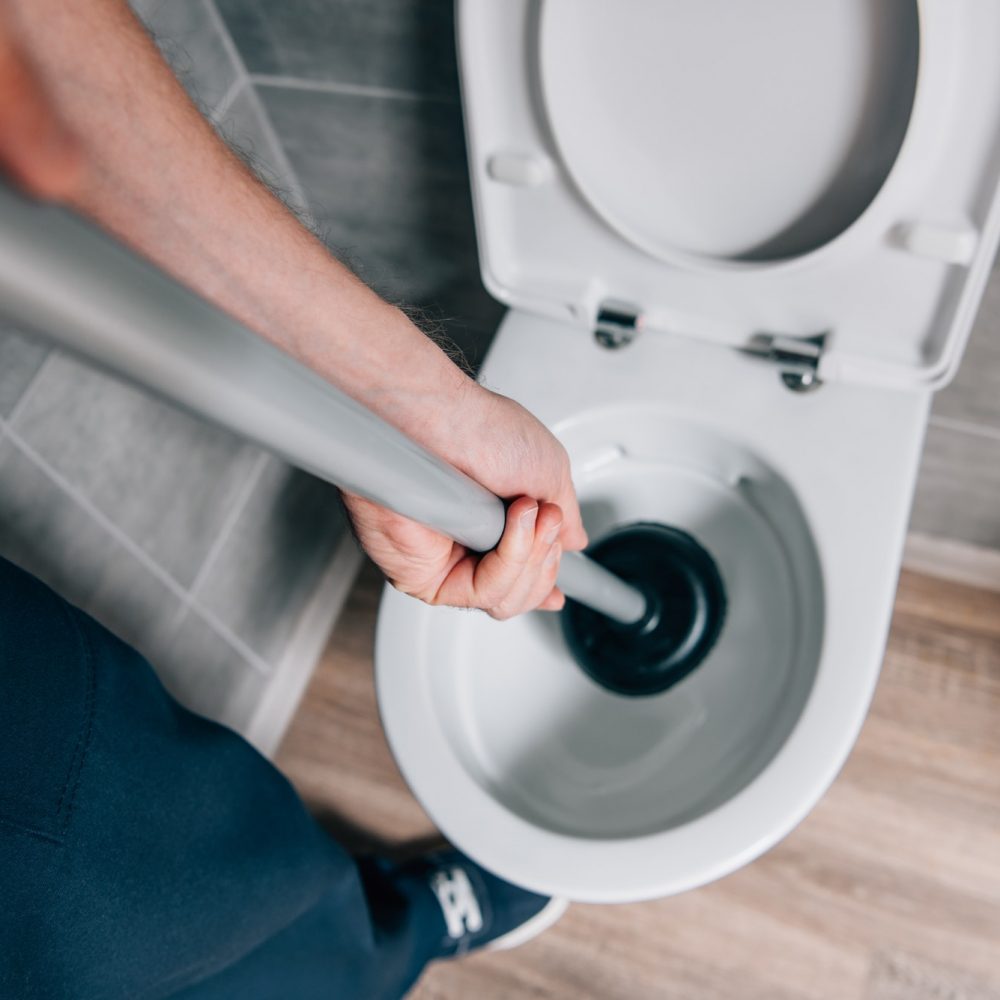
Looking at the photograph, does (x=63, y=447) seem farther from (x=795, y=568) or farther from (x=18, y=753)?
(x=795, y=568)

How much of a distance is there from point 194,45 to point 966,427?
0.76m

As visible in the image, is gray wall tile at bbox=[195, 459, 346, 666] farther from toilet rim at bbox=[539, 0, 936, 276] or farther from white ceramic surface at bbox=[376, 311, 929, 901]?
toilet rim at bbox=[539, 0, 936, 276]

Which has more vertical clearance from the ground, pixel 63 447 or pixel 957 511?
pixel 957 511

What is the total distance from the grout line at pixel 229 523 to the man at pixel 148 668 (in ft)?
0.83

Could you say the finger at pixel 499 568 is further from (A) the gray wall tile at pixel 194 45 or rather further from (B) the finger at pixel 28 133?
(A) the gray wall tile at pixel 194 45

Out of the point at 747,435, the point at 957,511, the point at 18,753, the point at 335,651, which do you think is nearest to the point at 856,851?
the point at 957,511

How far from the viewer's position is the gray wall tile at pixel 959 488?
0.84m

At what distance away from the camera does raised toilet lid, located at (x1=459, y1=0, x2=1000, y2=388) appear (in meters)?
0.51

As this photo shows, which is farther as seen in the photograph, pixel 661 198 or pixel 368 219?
pixel 368 219

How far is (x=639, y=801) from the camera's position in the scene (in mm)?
675

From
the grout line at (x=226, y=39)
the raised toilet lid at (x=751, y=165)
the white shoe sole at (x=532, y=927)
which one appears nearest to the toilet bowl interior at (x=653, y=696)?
the raised toilet lid at (x=751, y=165)

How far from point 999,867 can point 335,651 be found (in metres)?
0.78

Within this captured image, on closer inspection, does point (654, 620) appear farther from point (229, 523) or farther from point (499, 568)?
point (229, 523)

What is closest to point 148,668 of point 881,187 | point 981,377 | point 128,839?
point 128,839
